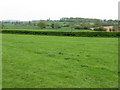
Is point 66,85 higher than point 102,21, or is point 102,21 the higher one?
point 102,21

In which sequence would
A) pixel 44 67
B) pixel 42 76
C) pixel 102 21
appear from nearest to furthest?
pixel 42 76
pixel 44 67
pixel 102 21

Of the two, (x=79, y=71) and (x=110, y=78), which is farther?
(x=79, y=71)

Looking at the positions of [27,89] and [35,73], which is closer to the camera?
[27,89]

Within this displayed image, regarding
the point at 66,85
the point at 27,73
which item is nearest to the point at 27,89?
the point at 66,85

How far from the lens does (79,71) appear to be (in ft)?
17.4

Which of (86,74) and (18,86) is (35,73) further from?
(86,74)

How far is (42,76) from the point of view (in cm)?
469

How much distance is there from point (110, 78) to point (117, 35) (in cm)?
2004

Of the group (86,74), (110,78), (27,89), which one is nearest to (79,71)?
(86,74)

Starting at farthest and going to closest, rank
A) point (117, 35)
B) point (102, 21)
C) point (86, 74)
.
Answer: point (102, 21)
point (117, 35)
point (86, 74)

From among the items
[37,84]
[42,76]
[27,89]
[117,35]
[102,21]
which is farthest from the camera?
[102,21]

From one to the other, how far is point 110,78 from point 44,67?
2097 millimetres

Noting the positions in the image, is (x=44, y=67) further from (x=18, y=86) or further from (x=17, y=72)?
(x=18, y=86)

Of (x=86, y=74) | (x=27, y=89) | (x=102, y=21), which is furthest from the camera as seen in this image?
(x=102, y=21)
